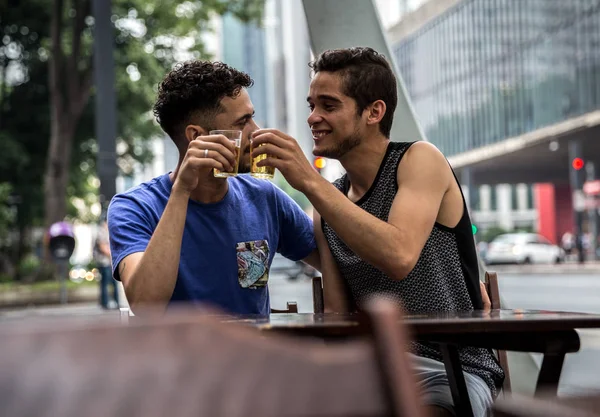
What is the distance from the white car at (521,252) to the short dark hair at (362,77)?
127 feet

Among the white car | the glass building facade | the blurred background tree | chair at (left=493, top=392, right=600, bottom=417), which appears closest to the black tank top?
chair at (left=493, top=392, right=600, bottom=417)

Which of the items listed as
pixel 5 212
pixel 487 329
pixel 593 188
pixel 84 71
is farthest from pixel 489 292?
pixel 593 188

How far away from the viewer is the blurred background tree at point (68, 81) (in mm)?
23516

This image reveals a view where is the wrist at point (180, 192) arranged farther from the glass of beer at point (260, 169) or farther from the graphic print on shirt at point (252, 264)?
the graphic print on shirt at point (252, 264)

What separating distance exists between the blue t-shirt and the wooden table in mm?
781

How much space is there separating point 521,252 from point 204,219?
39370 millimetres

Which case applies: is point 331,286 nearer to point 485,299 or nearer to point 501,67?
point 485,299

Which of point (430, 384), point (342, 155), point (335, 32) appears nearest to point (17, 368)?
point (430, 384)

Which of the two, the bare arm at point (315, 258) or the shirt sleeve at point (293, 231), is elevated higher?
the shirt sleeve at point (293, 231)

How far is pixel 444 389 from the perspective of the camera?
8.25 feet

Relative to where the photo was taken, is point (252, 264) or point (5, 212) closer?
point (252, 264)

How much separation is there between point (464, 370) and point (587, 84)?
36.3 metres

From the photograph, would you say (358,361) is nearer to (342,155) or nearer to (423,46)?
(342,155)

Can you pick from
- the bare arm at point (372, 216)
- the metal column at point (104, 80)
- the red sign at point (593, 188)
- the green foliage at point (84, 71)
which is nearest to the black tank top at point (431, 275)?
the bare arm at point (372, 216)
